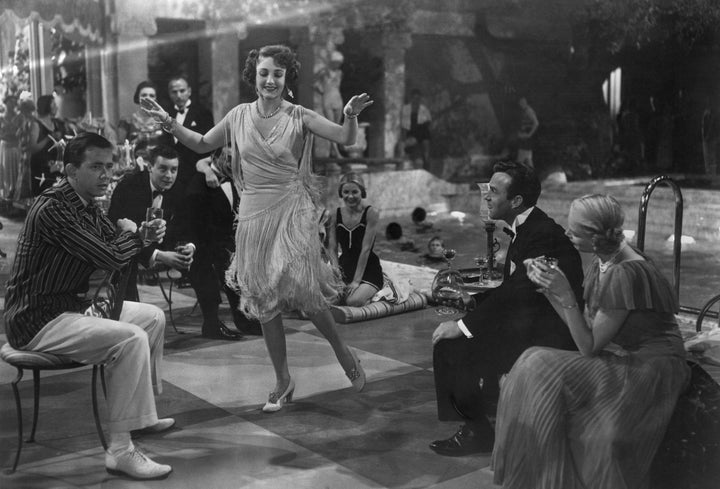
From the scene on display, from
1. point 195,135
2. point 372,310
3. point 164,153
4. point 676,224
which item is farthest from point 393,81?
point 195,135

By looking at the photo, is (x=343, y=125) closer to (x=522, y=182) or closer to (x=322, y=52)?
(x=522, y=182)

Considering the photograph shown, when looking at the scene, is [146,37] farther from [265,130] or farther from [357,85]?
[357,85]

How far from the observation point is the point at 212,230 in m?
4.72

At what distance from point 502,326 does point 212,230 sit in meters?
2.25

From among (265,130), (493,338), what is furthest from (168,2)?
(493,338)

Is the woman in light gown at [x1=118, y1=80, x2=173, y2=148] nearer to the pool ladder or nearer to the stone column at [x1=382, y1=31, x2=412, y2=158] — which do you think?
the pool ladder

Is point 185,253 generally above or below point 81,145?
below

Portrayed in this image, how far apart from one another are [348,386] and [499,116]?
28.8 ft

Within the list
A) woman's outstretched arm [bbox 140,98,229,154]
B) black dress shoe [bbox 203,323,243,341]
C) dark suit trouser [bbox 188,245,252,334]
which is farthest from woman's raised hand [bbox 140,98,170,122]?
black dress shoe [bbox 203,323,243,341]

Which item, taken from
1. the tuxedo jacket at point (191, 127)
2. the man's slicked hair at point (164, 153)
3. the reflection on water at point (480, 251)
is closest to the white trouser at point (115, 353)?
the man's slicked hair at point (164, 153)

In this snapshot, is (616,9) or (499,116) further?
(499,116)

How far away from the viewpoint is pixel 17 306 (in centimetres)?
287

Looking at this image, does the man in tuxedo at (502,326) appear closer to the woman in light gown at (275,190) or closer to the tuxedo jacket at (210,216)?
the woman in light gown at (275,190)

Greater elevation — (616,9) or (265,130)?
(616,9)
